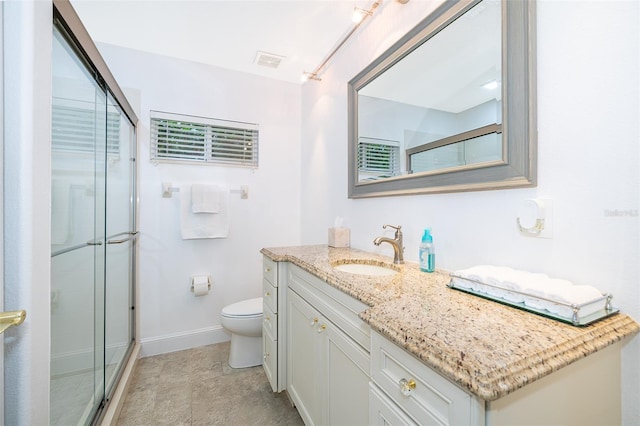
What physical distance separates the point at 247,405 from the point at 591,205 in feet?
6.15

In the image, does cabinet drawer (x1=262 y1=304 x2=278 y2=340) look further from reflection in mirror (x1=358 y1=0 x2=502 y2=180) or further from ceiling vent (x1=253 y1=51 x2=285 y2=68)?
ceiling vent (x1=253 y1=51 x2=285 y2=68)

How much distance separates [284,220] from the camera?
271 cm

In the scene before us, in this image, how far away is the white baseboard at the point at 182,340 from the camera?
221cm

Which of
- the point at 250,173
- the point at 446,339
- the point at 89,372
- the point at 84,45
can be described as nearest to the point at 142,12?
the point at 84,45

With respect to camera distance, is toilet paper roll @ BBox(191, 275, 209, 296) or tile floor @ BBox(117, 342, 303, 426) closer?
tile floor @ BBox(117, 342, 303, 426)

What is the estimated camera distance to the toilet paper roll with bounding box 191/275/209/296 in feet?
7.45

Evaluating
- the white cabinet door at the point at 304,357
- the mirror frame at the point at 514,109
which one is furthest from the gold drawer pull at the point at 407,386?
the mirror frame at the point at 514,109

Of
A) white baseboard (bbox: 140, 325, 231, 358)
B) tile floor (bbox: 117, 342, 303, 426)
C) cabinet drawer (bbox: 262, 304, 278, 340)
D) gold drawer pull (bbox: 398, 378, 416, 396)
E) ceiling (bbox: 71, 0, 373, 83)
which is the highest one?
ceiling (bbox: 71, 0, 373, 83)

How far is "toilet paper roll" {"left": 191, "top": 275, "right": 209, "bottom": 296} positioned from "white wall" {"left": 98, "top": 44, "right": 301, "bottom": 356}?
3.2 inches

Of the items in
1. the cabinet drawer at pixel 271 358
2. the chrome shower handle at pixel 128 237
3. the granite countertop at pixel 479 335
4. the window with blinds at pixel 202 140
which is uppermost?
the window with blinds at pixel 202 140

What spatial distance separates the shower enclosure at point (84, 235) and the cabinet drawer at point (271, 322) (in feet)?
2.85

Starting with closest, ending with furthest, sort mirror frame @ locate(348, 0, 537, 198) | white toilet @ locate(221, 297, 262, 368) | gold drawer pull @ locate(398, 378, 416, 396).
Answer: gold drawer pull @ locate(398, 378, 416, 396) → mirror frame @ locate(348, 0, 537, 198) → white toilet @ locate(221, 297, 262, 368)

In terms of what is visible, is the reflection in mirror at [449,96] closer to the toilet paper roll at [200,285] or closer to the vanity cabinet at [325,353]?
the vanity cabinet at [325,353]

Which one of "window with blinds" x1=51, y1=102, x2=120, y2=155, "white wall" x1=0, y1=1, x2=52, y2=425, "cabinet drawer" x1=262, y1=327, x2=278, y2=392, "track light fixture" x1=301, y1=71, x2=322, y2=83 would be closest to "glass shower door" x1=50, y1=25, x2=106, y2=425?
"window with blinds" x1=51, y1=102, x2=120, y2=155
